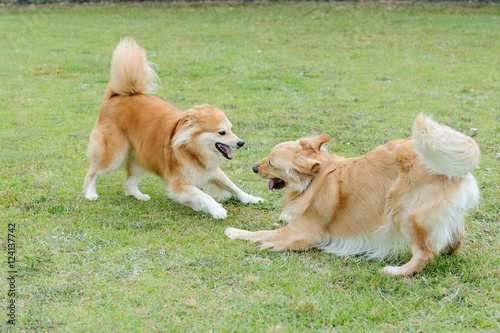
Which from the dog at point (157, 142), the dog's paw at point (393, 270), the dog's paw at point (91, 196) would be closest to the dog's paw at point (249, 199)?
the dog at point (157, 142)

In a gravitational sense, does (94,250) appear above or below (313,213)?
below

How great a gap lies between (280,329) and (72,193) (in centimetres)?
368

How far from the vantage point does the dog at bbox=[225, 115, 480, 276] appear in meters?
3.89

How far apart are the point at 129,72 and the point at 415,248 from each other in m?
3.82

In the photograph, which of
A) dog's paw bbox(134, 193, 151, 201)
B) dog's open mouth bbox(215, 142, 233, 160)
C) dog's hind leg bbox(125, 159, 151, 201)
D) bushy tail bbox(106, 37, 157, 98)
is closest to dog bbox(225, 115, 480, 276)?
dog's open mouth bbox(215, 142, 233, 160)

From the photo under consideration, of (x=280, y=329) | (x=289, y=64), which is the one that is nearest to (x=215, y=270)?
(x=280, y=329)

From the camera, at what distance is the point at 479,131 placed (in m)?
8.09

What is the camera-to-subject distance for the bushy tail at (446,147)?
3.77 metres

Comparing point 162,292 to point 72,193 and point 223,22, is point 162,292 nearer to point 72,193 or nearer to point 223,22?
point 72,193

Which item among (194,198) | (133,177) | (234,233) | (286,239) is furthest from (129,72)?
(286,239)

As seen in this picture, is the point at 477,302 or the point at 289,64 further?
the point at 289,64

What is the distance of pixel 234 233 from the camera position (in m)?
5.12

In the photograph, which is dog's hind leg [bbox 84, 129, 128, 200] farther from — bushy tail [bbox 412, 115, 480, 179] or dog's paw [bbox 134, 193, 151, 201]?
bushy tail [bbox 412, 115, 480, 179]

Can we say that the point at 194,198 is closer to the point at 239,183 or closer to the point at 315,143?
the point at 239,183
